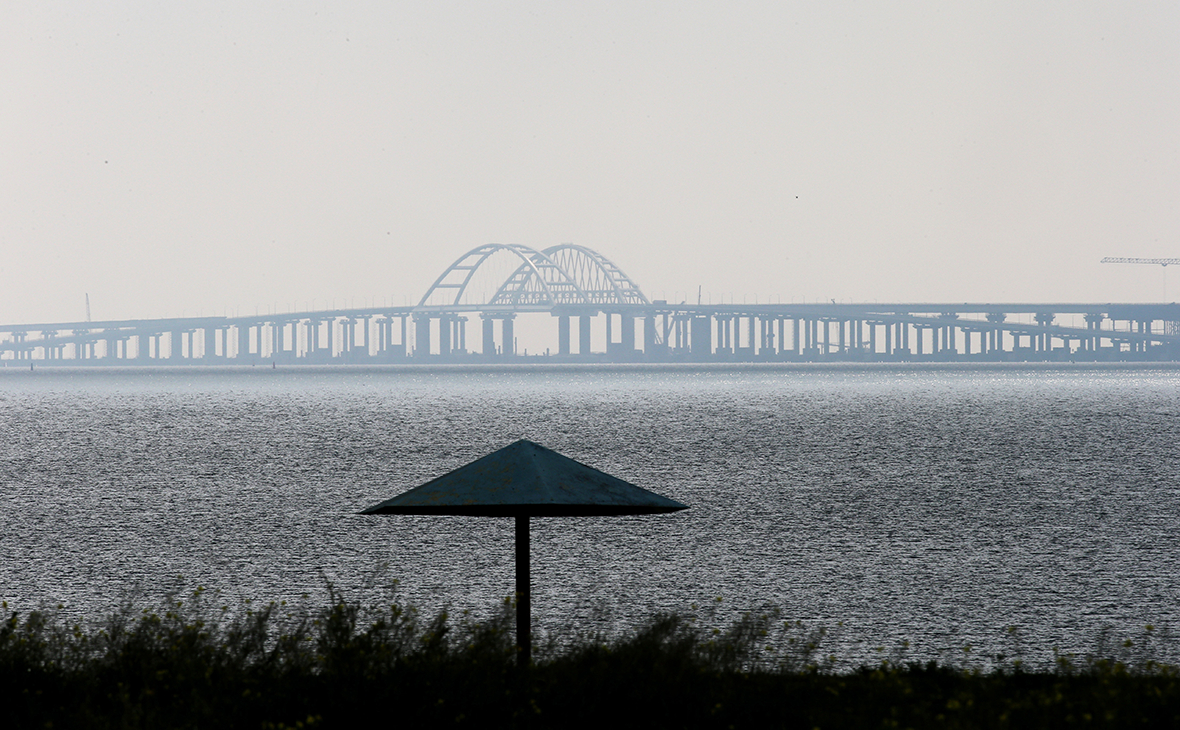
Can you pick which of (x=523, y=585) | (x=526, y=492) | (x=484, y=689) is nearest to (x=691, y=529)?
(x=523, y=585)

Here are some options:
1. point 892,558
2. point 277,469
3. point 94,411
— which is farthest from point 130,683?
point 94,411

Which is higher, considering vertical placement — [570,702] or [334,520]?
[570,702]

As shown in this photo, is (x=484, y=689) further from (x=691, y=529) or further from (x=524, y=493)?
(x=691, y=529)

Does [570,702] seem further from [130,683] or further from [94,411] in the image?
[94,411]

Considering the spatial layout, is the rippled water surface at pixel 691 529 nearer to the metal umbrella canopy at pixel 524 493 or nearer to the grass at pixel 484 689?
the metal umbrella canopy at pixel 524 493

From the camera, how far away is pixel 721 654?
10664mm

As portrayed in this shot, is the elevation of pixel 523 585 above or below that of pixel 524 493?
below

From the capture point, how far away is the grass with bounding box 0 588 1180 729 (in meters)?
8.62

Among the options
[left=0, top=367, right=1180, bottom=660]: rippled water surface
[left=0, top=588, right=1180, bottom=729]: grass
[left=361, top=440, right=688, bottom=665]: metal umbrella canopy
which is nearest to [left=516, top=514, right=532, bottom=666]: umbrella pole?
[left=361, top=440, right=688, bottom=665]: metal umbrella canopy

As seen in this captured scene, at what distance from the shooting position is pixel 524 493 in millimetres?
10289

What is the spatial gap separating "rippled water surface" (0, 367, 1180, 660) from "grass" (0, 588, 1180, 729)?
7.00 ft

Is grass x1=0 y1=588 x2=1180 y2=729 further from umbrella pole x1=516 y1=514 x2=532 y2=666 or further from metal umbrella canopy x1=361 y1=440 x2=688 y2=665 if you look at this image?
metal umbrella canopy x1=361 y1=440 x2=688 y2=665

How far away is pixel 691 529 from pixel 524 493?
2321 cm

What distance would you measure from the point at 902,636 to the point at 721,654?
9.03 metres
